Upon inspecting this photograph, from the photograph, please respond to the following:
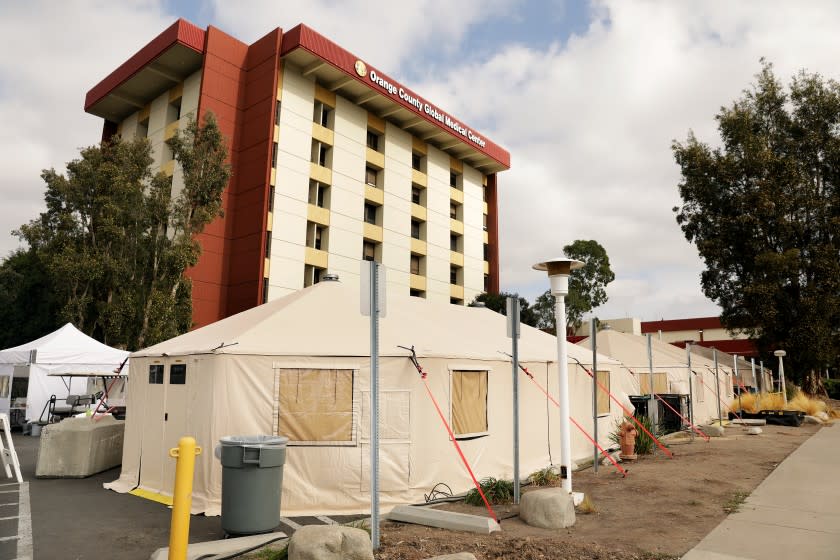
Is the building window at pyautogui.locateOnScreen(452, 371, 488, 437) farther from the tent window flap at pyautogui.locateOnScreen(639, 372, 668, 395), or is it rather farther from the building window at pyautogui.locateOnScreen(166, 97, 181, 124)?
the building window at pyautogui.locateOnScreen(166, 97, 181, 124)

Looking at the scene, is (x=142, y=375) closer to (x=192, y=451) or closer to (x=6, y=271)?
(x=192, y=451)

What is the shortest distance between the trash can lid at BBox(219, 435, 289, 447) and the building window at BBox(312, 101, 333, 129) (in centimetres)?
3012

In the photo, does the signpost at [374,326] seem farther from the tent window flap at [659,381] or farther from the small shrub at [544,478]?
the tent window flap at [659,381]

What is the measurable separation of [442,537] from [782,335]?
3081 centimetres

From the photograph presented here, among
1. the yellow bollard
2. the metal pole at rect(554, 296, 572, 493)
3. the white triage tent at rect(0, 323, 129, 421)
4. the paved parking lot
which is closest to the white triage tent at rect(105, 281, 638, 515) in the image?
the paved parking lot

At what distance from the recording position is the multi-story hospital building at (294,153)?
103 feet

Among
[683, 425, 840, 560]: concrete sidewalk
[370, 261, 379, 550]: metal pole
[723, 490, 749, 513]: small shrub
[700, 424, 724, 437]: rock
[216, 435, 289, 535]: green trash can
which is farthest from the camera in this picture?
[700, 424, 724, 437]: rock

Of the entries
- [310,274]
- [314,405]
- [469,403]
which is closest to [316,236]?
[310,274]

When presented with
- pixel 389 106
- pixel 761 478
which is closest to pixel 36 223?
pixel 389 106

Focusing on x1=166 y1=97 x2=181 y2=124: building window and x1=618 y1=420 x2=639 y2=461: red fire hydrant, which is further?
x1=166 y1=97 x2=181 y2=124: building window

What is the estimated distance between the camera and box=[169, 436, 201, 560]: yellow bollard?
17.2 ft

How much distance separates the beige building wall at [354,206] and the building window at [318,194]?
38cm

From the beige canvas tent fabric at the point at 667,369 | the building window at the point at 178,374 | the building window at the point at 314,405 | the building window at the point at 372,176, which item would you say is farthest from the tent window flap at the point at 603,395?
the building window at the point at 372,176

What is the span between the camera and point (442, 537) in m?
6.73
